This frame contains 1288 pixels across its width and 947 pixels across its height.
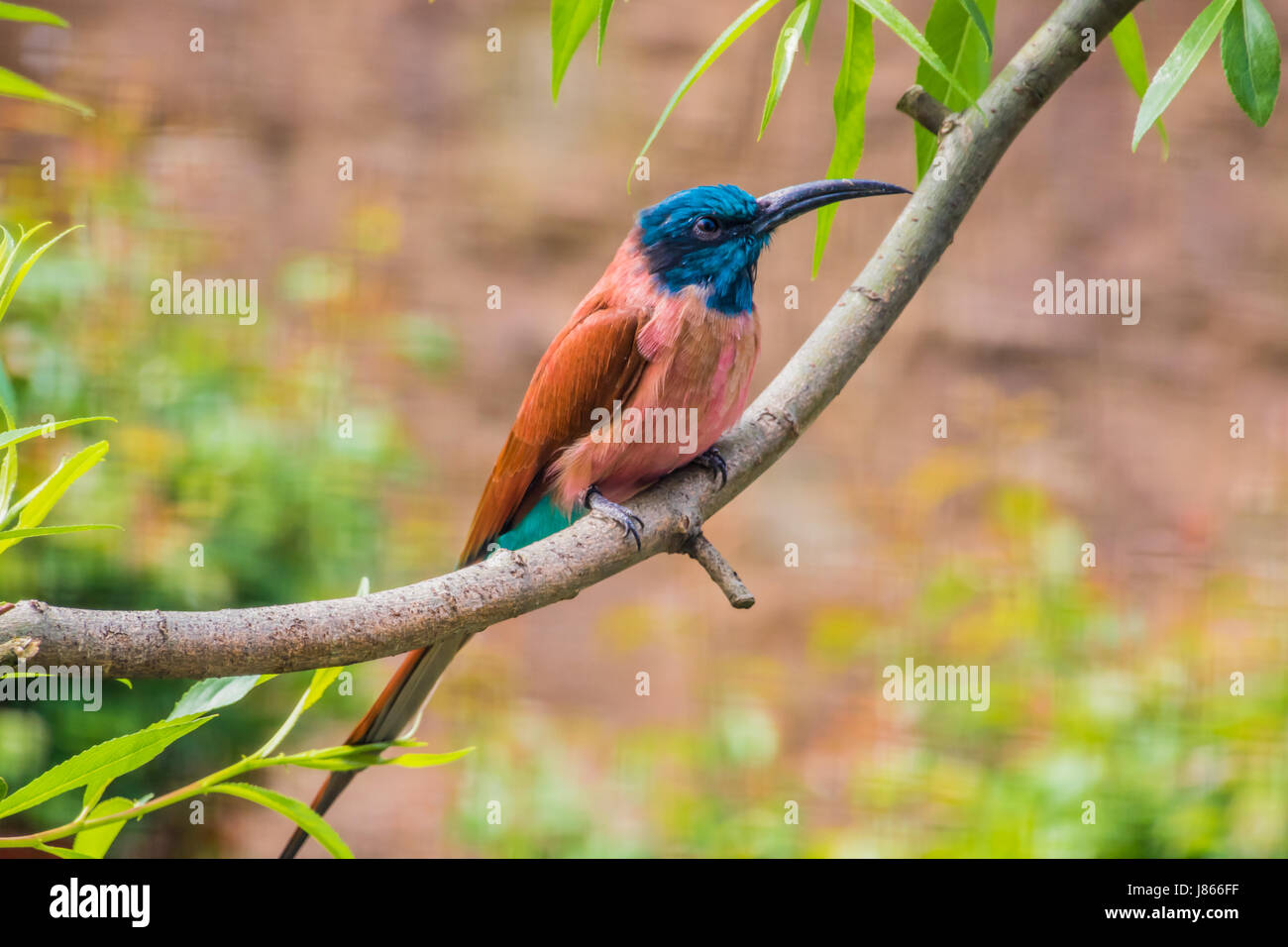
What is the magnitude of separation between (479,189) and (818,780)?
365 cm

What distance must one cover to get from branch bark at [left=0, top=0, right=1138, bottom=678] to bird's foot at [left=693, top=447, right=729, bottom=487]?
0.02 m

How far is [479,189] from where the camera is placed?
6.25 m

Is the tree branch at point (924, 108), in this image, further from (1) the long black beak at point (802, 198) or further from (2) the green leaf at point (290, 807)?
(2) the green leaf at point (290, 807)

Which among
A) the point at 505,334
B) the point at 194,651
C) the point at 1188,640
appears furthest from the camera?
the point at 505,334

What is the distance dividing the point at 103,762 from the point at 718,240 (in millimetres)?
1521

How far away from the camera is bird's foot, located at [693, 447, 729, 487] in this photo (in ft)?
6.30

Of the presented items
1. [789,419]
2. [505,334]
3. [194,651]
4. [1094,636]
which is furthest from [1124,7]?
[505,334]

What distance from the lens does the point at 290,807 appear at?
1.28 metres

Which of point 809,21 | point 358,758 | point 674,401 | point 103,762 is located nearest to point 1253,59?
point 809,21

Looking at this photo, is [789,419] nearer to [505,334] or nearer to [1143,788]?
[1143,788]

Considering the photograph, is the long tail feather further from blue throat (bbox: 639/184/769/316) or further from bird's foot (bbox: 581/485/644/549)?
blue throat (bbox: 639/184/769/316)
